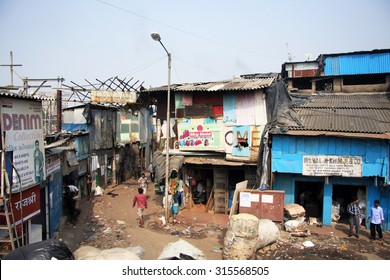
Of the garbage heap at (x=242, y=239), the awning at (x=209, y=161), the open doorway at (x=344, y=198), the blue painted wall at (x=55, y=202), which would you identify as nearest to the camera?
the garbage heap at (x=242, y=239)

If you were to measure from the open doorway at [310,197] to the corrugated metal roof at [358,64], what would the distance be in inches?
432

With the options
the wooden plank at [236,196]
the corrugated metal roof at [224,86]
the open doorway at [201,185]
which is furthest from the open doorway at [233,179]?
the corrugated metal roof at [224,86]

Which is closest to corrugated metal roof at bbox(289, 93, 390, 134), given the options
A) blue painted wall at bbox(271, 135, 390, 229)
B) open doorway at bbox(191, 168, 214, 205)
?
blue painted wall at bbox(271, 135, 390, 229)

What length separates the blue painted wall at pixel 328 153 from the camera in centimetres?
1266

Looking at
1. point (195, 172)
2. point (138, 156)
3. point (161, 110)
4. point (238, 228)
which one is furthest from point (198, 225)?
point (138, 156)

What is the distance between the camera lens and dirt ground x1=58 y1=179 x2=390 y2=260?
34.0ft

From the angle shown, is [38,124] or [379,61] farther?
[379,61]

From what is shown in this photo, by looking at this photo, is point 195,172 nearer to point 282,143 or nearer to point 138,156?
point 282,143

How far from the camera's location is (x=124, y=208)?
1662 centimetres

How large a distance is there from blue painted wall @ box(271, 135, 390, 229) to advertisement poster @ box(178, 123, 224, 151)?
8.70 feet

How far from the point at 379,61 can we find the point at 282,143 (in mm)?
12996

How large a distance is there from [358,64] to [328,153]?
1213cm

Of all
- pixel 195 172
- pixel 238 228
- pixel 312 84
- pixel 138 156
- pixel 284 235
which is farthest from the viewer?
Answer: pixel 138 156

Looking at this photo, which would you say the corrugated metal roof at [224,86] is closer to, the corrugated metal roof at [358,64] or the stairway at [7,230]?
the stairway at [7,230]
